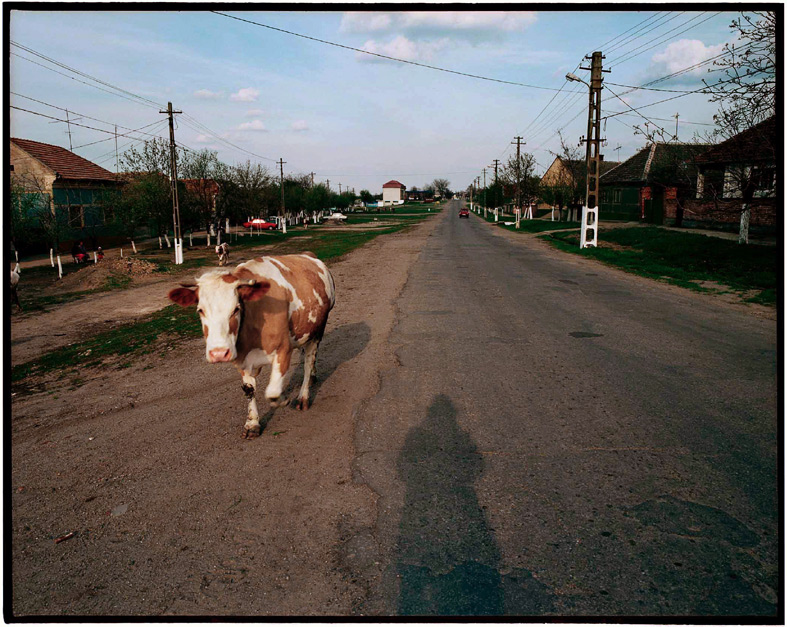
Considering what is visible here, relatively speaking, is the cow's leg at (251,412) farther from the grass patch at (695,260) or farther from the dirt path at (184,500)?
the grass patch at (695,260)

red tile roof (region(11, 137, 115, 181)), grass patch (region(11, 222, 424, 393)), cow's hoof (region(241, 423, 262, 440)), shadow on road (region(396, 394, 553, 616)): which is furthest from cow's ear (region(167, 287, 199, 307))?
red tile roof (region(11, 137, 115, 181))

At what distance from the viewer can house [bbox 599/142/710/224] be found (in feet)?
103

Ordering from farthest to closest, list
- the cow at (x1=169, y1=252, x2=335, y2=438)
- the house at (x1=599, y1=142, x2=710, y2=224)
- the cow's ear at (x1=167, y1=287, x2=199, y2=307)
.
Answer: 1. the house at (x1=599, y1=142, x2=710, y2=224)
2. the cow's ear at (x1=167, y1=287, x2=199, y2=307)
3. the cow at (x1=169, y1=252, x2=335, y2=438)

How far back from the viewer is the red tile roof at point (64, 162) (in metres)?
34.5

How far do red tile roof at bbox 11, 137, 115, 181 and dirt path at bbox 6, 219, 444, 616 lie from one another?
34705 mm

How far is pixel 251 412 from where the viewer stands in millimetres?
5551

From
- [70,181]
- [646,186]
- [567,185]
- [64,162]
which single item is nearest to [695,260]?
[646,186]

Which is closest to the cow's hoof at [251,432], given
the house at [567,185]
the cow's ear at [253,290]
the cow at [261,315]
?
the cow at [261,315]

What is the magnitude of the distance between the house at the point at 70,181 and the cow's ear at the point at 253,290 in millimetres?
31653

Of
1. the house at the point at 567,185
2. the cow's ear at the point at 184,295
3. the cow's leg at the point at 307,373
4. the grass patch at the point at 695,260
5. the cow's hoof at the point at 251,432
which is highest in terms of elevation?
the house at the point at 567,185

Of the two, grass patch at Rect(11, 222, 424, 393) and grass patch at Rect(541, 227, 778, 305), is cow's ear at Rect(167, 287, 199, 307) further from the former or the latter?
grass patch at Rect(541, 227, 778, 305)

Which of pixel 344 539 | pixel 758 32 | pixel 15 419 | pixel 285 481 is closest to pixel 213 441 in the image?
pixel 285 481

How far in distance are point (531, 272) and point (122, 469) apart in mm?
15633

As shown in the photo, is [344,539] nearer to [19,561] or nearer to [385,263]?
[19,561]
